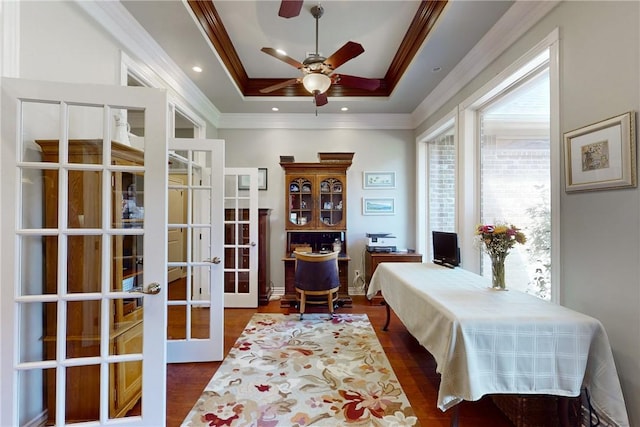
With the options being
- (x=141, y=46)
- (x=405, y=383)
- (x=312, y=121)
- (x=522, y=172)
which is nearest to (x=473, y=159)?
(x=522, y=172)

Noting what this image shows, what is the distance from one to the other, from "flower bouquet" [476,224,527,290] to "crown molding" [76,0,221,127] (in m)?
3.35

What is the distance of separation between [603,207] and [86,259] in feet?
10.1

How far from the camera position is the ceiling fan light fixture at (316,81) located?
8.33 ft

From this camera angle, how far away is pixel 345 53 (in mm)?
2311

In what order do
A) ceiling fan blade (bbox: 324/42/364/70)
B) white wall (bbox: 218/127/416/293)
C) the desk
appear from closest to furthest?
the desk, ceiling fan blade (bbox: 324/42/364/70), white wall (bbox: 218/127/416/293)

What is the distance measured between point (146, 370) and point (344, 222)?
318 centimetres

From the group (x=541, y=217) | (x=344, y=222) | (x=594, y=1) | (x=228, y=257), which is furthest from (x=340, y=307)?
(x=594, y=1)

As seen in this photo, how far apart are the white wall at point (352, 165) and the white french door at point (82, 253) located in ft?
9.78

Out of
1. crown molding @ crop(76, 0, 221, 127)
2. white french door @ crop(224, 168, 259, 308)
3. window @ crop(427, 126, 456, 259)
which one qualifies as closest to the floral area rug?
white french door @ crop(224, 168, 259, 308)

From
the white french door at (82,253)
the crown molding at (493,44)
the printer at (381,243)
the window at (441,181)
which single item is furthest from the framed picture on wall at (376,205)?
the white french door at (82,253)

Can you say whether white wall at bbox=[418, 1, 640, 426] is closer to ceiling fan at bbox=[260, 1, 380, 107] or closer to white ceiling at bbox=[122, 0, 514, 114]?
white ceiling at bbox=[122, 0, 514, 114]

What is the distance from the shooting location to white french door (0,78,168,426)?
5.03ft

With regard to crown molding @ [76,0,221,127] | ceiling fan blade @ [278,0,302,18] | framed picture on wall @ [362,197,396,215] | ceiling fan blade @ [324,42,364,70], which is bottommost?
framed picture on wall @ [362,197,396,215]

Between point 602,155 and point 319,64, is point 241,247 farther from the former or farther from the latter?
point 602,155
